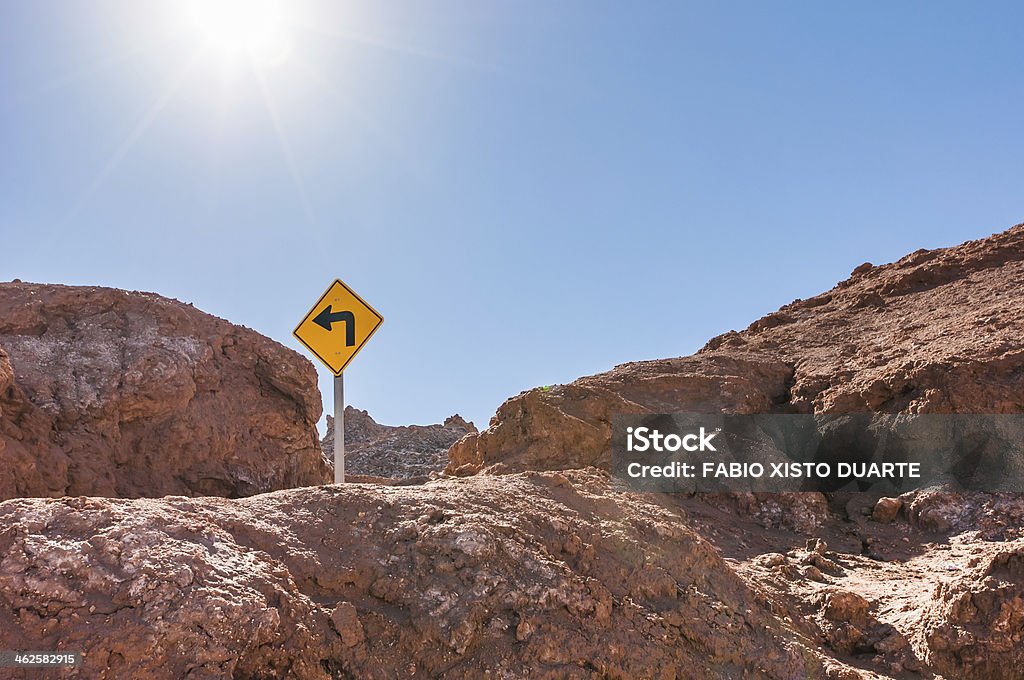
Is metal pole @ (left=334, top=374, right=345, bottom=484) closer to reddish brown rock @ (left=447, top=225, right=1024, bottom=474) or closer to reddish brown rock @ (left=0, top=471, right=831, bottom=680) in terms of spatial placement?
reddish brown rock @ (left=0, top=471, right=831, bottom=680)

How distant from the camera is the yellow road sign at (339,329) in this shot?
22.2ft

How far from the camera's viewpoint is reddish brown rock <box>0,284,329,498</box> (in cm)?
625

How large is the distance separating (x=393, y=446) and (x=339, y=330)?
2111 cm

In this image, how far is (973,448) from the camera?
27.0ft

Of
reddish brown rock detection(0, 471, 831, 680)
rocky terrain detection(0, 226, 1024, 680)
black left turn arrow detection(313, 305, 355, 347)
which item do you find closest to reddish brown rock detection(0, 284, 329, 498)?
rocky terrain detection(0, 226, 1024, 680)

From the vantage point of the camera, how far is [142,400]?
699 centimetres

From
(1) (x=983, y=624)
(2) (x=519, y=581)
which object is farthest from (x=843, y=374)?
(2) (x=519, y=581)

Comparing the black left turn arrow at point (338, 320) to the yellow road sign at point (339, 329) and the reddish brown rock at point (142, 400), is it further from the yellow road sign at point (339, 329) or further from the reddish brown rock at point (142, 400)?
the reddish brown rock at point (142, 400)

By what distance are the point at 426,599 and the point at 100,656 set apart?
5.07ft

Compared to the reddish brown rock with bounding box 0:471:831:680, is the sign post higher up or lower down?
higher up


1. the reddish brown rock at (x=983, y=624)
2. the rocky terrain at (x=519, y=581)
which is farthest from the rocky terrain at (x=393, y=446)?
the reddish brown rock at (x=983, y=624)
